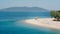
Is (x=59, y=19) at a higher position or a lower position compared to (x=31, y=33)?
higher

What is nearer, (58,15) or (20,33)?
(20,33)

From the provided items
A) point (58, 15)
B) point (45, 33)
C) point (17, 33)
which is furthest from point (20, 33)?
point (58, 15)

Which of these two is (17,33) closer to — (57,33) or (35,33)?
(35,33)

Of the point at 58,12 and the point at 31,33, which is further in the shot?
the point at 58,12

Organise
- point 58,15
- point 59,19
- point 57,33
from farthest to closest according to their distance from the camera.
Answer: point 59,19 < point 58,15 < point 57,33

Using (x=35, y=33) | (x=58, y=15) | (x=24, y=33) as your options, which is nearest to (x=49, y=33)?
(x=35, y=33)

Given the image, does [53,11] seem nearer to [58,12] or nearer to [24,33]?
[58,12]

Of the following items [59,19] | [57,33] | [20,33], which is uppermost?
[59,19]

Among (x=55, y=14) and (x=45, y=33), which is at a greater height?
(x=55, y=14)

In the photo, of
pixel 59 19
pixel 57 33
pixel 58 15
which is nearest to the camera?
pixel 57 33
